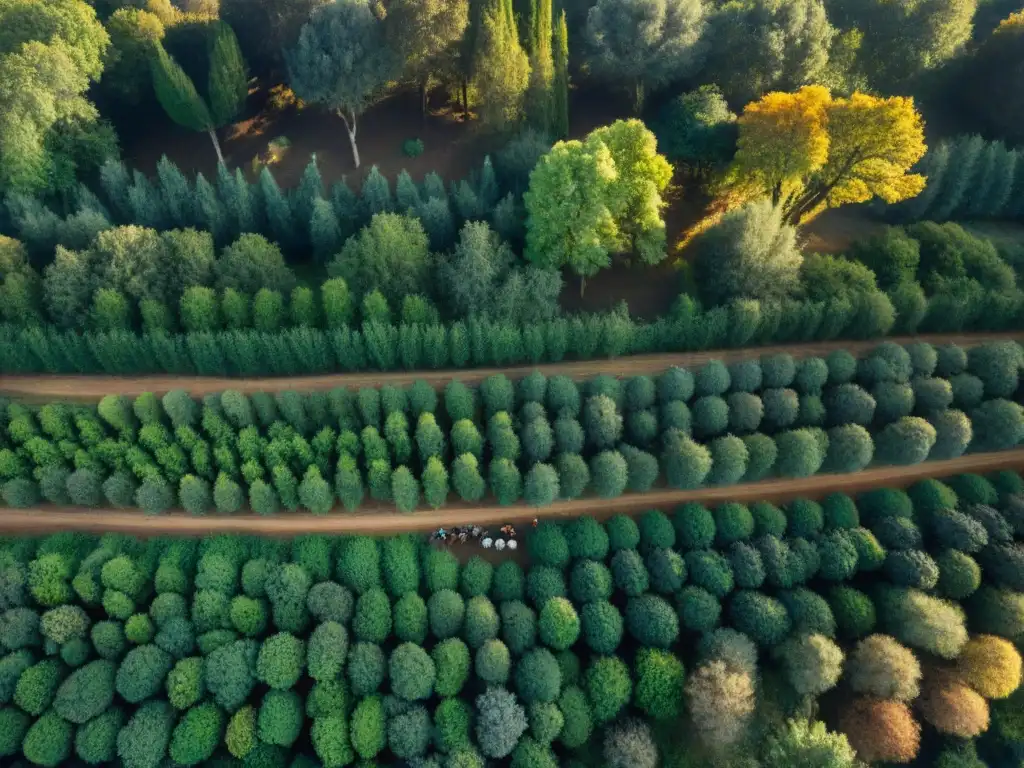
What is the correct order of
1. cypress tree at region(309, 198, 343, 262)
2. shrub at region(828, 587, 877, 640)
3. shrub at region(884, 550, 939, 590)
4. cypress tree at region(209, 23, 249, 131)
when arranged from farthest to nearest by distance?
cypress tree at region(209, 23, 249, 131) → cypress tree at region(309, 198, 343, 262) → shrub at region(884, 550, 939, 590) → shrub at region(828, 587, 877, 640)

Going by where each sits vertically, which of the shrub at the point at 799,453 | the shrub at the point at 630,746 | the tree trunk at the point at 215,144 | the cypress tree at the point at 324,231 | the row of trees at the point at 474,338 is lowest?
the shrub at the point at 630,746

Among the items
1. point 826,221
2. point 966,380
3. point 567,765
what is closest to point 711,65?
point 826,221

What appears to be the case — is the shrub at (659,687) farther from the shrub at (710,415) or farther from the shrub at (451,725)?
the shrub at (710,415)

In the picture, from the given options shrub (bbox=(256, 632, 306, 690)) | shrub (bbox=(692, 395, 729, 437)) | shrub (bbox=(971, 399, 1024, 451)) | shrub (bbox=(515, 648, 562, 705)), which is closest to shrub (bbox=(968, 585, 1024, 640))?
shrub (bbox=(971, 399, 1024, 451))

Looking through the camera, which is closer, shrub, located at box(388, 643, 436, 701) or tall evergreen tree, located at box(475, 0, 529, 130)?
shrub, located at box(388, 643, 436, 701)

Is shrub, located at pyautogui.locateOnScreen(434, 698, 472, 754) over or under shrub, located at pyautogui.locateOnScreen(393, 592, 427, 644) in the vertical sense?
under

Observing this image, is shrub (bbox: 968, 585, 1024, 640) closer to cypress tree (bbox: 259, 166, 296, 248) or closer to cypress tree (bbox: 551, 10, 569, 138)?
cypress tree (bbox: 551, 10, 569, 138)

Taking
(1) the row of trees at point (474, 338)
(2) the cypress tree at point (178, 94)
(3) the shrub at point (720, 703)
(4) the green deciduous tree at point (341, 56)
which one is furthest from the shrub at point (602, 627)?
(2) the cypress tree at point (178, 94)

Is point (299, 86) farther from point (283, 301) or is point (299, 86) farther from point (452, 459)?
point (452, 459)
